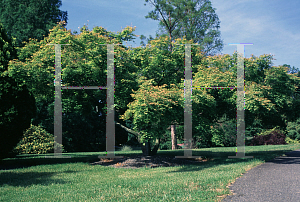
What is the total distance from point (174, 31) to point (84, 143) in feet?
43.7

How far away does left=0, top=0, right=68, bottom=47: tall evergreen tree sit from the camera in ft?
69.8

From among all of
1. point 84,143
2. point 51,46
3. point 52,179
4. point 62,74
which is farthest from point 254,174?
point 84,143

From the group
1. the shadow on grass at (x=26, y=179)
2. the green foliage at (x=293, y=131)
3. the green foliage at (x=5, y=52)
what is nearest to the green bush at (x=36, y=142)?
the green foliage at (x=5, y=52)

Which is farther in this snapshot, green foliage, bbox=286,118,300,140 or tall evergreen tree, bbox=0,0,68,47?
green foliage, bbox=286,118,300,140

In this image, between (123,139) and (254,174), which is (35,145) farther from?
(254,174)

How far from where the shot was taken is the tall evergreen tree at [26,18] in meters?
21.3

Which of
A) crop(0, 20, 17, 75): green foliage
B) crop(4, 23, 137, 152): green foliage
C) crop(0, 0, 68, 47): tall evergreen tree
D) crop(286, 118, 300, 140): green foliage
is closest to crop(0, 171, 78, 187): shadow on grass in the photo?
crop(4, 23, 137, 152): green foliage

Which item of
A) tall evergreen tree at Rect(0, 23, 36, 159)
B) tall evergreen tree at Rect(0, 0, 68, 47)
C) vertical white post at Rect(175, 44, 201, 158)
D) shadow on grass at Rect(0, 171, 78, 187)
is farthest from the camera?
tall evergreen tree at Rect(0, 0, 68, 47)

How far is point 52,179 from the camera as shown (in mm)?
7898

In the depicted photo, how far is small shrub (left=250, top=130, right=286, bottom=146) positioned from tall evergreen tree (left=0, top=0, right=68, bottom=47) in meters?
22.7

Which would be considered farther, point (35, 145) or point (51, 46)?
point (35, 145)

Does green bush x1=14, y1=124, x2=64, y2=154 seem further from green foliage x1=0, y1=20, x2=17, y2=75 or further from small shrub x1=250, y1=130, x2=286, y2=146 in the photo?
small shrub x1=250, y1=130, x2=286, y2=146

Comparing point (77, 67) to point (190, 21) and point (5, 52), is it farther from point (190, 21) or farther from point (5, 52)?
point (190, 21)

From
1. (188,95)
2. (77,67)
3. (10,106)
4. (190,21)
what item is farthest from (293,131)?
(10,106)
